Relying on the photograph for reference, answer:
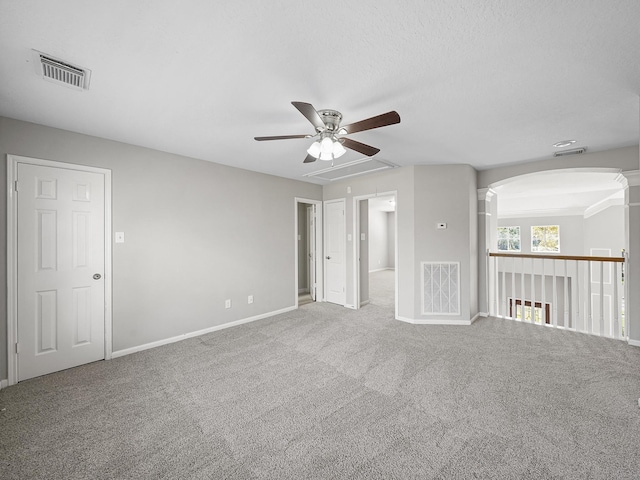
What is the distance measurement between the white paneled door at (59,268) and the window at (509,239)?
12356 millimetres

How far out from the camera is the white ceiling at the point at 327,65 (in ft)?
4.46

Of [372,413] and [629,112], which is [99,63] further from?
[629,112]

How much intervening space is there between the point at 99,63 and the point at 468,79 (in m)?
2.46

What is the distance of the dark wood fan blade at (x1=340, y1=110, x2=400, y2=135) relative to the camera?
70.4 inches

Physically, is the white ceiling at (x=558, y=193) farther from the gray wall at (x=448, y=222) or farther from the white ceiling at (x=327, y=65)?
the white ceiling at (x=327, y=65)

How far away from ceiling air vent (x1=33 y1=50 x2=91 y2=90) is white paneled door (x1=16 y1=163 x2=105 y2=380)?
4.07ft

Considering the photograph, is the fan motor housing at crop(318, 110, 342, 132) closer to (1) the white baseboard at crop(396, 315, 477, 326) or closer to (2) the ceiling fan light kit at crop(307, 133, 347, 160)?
(2) the ceiling fan light kit at crop(307, 133, 347, 160)

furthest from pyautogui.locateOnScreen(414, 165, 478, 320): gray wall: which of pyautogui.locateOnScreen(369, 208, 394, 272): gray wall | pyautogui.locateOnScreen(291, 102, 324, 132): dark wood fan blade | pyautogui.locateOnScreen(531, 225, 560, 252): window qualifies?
pyautogui.locateOnScreen(531, 225, 560, 252): window

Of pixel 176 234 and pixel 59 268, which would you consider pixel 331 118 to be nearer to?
pixel 176 234

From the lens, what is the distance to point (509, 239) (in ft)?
34.7

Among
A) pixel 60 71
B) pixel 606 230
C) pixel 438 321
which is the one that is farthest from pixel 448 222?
pixel 606 230

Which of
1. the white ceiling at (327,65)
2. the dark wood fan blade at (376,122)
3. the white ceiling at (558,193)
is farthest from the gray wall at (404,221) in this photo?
the dark wood fan blade at (376,122)

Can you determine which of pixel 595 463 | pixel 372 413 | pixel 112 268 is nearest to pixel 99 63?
pixel 112 268

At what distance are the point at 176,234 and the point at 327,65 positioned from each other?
2.84 metres
